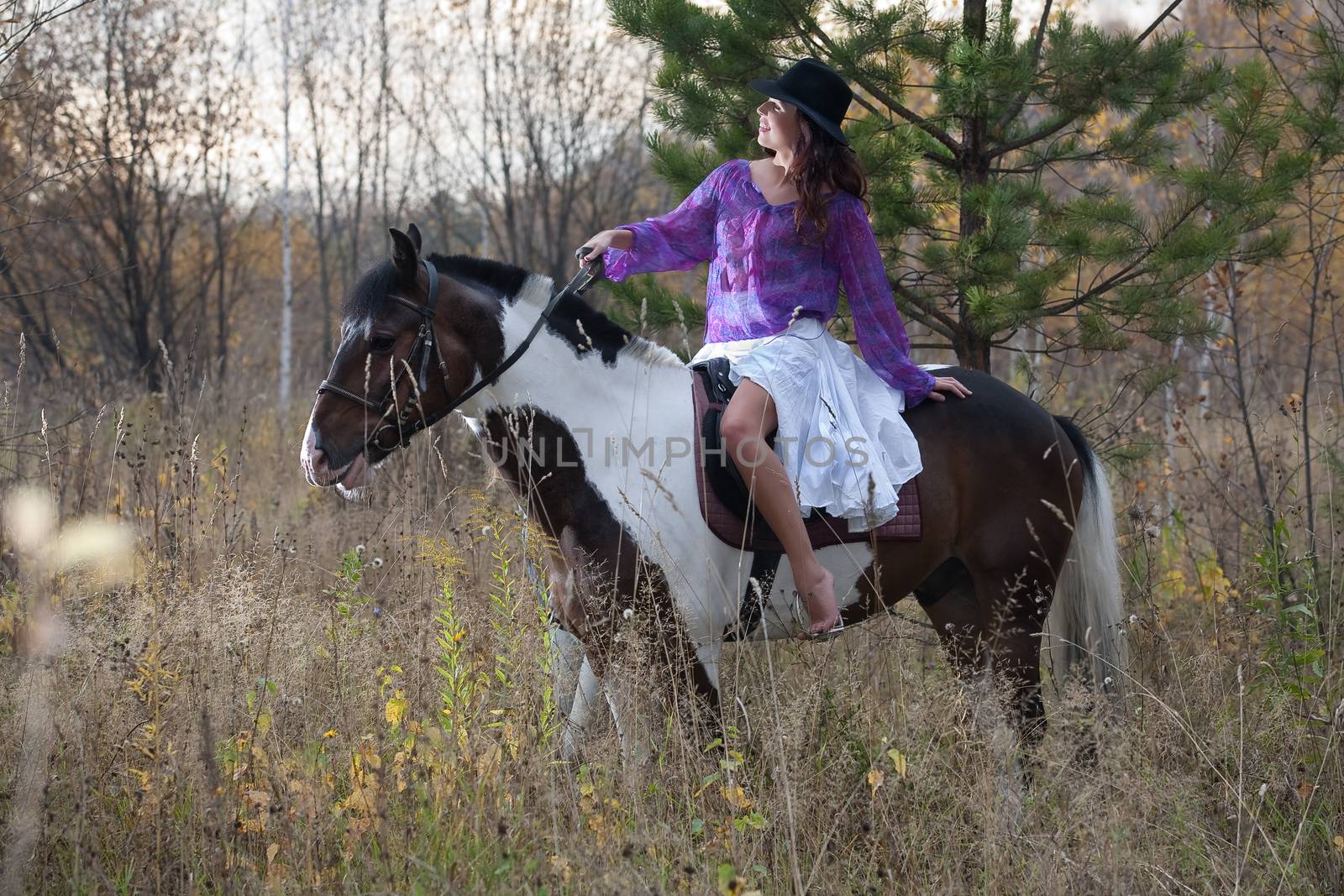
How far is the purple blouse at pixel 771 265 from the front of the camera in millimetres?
3211

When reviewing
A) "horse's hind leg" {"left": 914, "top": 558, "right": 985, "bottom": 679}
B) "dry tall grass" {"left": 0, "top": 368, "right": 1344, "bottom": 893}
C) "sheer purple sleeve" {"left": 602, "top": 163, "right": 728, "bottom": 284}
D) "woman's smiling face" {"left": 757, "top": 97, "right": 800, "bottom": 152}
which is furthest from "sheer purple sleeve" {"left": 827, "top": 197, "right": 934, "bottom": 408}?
"dry tall grass" {"left": 0, "top": 368, "right": 1344, "bottom": 893}

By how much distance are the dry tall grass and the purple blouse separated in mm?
945

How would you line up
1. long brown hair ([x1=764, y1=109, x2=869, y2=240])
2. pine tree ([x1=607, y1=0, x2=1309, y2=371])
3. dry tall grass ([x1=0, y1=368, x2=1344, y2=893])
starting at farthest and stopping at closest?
pine tree ([x1=607, y1=0, x2=1309, y2=371]) < long brown hair ([x1=764, y1=109, x2=869, y2=240]) < dry tall grass ([x1=0, y1=368, x2=1344, y2=893])

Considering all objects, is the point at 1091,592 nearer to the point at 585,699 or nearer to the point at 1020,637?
the point at 1020,637

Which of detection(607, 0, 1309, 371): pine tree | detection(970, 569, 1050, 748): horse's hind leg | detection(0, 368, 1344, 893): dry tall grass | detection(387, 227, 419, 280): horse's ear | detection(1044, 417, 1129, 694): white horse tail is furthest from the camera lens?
detection(607, 0, 1309, 371): pine tree

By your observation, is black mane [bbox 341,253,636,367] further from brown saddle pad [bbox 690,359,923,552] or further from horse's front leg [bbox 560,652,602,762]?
horse's front leg [bbox 560,652,602,762]

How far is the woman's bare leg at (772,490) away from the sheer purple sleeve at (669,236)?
60 centimetres

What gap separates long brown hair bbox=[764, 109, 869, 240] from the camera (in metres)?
3.11

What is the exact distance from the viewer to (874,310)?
3.32m

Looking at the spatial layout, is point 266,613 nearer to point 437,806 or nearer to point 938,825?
point 437,806

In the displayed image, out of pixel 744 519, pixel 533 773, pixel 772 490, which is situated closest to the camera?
pixel 533 773

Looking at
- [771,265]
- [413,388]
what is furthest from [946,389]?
[413,388]

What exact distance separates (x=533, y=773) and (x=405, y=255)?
144 centimetres

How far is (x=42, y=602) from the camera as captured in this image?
3473 mm
